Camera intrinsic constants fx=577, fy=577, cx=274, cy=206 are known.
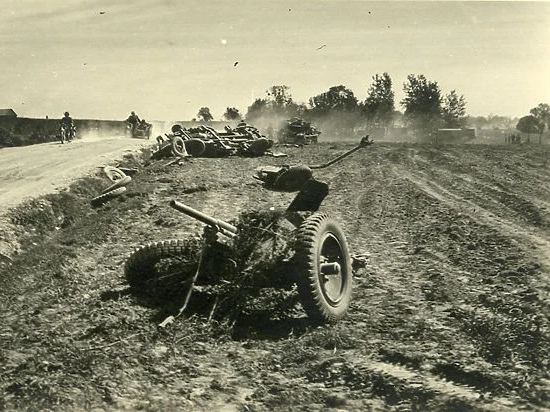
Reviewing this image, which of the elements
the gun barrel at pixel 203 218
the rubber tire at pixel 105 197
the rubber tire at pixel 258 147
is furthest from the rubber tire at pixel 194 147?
the gun barrel at pixel 203 218

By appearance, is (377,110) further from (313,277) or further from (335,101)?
(313,277)

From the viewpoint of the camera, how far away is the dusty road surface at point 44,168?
1412cm

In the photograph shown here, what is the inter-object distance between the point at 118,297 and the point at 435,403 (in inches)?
183

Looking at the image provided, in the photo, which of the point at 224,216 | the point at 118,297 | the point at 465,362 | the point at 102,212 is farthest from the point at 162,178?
the point at 465,362

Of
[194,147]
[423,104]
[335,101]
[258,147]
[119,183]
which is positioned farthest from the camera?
[335,101]

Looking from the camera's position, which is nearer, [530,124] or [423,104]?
[530,124]

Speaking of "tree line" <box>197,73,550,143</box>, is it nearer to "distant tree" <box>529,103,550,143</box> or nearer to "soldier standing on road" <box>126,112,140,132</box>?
"distant tree" <box>529,103,550,143</box>

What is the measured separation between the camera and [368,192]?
16562 mm

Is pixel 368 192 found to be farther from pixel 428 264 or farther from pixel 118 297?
pixel 118 297

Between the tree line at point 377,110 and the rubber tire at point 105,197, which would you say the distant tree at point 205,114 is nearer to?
the tree line at point 377,110

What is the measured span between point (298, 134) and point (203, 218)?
3130 centimetres

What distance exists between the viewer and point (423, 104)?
61.4m

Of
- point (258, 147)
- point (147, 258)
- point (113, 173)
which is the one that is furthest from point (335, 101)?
point (147, 258)

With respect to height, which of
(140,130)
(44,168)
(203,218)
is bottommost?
(203,218)
